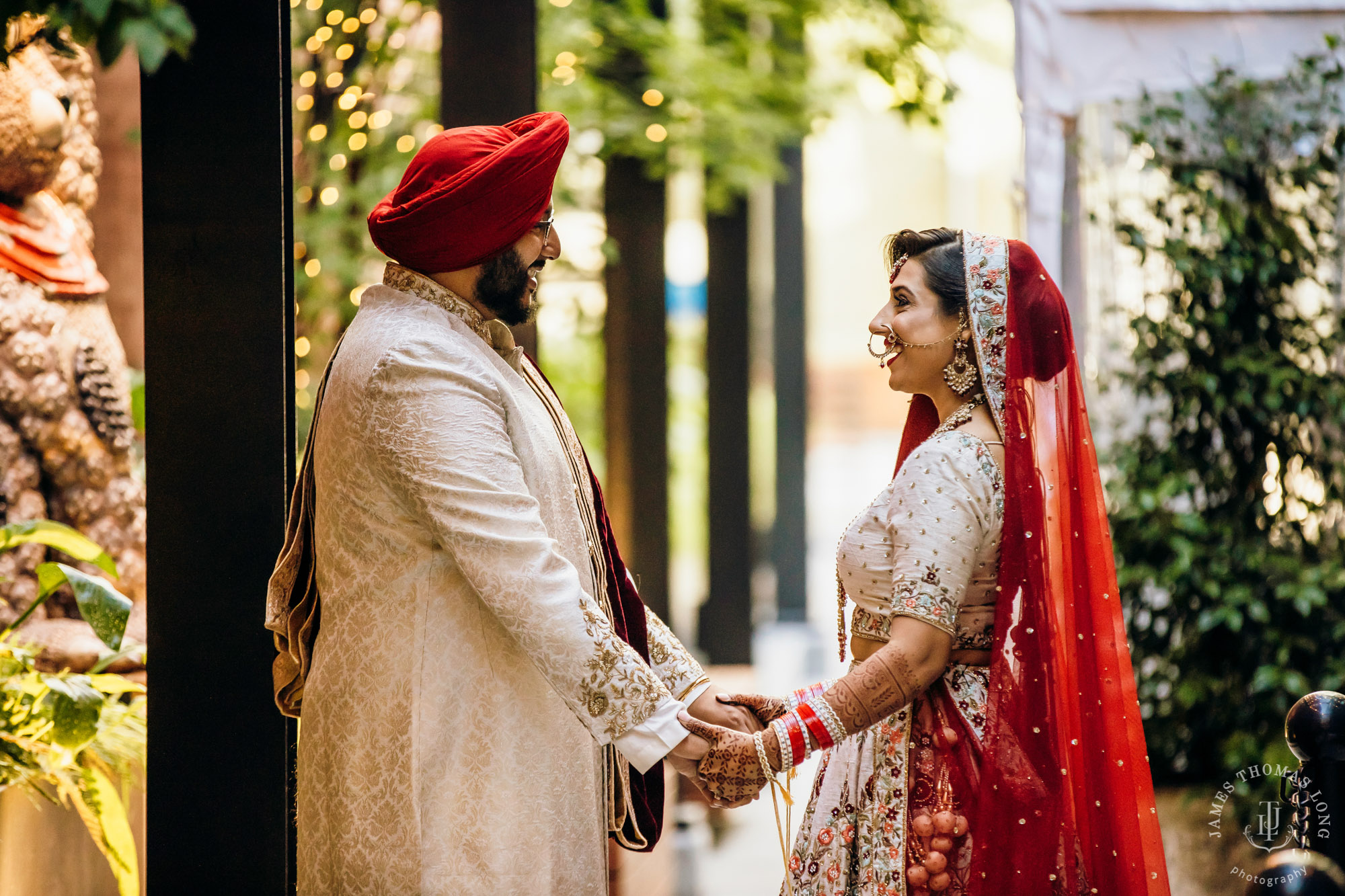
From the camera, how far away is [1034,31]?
12.1 ft

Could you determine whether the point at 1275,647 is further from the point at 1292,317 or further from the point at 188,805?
the point at 188,805

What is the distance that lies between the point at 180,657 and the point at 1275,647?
3.57 m

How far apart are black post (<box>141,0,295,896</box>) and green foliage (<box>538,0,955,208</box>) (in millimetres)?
3751

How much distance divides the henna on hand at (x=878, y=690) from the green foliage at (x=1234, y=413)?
2.43 meters

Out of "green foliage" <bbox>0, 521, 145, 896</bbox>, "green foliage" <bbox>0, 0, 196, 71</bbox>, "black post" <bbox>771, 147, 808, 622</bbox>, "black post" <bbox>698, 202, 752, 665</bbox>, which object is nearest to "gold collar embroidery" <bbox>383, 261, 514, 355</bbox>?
"green foliage" <bbox>0, 0, 196, 71</bbox>

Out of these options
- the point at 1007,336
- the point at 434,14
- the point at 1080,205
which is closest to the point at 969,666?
the point at 1007,336

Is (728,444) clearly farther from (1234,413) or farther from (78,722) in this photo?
(78,722)

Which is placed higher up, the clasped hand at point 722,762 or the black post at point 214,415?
the black post at point 214,415

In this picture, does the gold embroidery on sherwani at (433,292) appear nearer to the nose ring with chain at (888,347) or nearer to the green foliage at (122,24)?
the green foliage at (122,24)

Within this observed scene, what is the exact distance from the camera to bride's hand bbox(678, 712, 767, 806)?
1991mm

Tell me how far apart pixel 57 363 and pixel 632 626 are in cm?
174

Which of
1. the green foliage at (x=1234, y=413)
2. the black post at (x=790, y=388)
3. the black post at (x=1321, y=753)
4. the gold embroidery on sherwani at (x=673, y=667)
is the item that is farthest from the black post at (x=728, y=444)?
the black post at (x=1321, y=753)

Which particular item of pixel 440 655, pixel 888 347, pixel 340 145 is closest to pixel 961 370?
pixel 888 347

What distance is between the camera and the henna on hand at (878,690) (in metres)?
1.96
